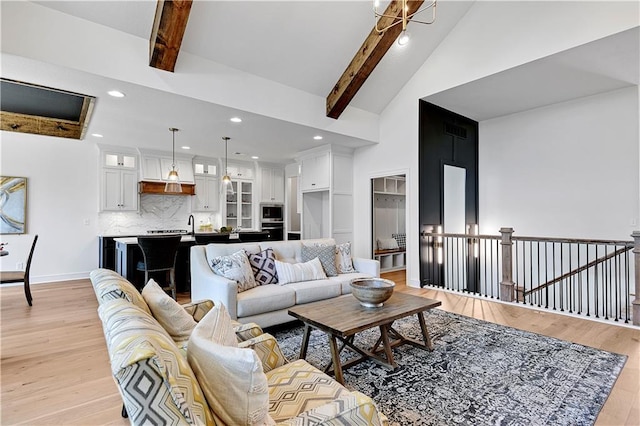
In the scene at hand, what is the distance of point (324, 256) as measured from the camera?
4055mm

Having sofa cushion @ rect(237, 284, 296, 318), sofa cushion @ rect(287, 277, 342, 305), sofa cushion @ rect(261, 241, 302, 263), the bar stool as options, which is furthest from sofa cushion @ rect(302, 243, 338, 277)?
the bar stool

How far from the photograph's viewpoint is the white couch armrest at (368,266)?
416 cm

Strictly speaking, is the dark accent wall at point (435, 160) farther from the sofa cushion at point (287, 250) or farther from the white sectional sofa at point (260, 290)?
the sofa cushion at point (287, 250)

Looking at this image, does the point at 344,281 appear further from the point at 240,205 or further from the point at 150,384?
the point at 240,205

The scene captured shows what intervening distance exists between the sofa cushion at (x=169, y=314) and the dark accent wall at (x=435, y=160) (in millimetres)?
4416

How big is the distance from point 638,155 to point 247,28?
5919 mm

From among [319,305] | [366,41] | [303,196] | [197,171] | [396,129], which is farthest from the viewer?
[197,171]

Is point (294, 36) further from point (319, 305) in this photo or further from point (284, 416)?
point (284, 416)

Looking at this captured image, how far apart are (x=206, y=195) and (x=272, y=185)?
1778mm

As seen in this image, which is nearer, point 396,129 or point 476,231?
point 396,129

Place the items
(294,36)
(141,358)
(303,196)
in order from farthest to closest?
(303,196) → (294,36) → (141,358)

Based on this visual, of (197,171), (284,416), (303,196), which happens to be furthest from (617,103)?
(197,171)

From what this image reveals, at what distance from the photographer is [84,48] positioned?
3.11m

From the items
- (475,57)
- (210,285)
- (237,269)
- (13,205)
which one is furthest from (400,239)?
(13,205)
